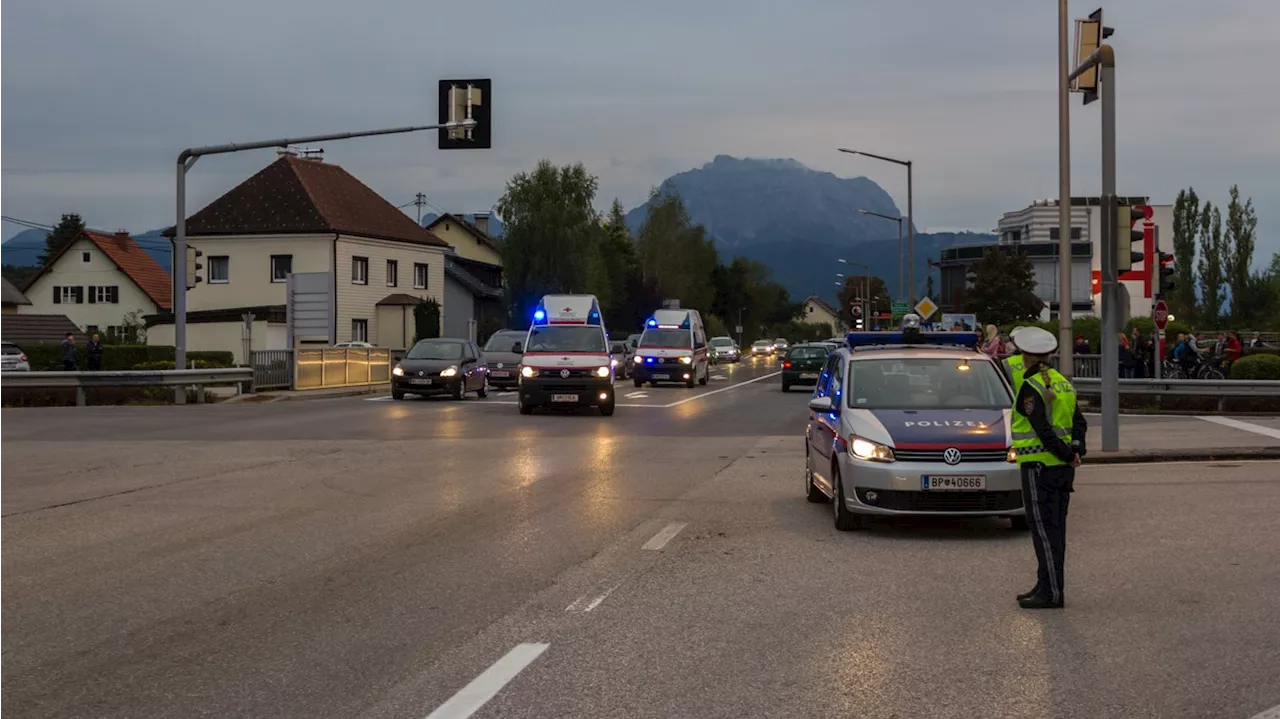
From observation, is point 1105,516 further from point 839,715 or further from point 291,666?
point 291,666

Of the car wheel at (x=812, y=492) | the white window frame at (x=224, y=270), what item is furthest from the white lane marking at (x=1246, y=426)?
the white window frame at (x=224, y=270)

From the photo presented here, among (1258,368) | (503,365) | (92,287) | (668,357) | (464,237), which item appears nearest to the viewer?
(1258,368)

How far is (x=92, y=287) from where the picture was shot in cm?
8150

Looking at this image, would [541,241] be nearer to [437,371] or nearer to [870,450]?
[437,371]

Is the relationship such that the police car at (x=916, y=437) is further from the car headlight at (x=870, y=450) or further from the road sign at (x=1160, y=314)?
the road sign at (x=1160, y=314)

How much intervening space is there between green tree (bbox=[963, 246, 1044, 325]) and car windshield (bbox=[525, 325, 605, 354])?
5525 centimetres

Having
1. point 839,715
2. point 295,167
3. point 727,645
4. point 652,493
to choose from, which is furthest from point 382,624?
point 295,167

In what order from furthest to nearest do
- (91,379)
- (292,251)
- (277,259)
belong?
(277,259) < (292,251) < (91,379)

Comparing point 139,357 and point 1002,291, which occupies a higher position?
point 1002,291

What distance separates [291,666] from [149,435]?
1675cm

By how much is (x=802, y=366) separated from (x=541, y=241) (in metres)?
42.4

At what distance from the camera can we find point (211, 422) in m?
25.2

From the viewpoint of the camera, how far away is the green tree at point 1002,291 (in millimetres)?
82000

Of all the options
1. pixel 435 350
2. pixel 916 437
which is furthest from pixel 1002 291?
pixel 916 437
